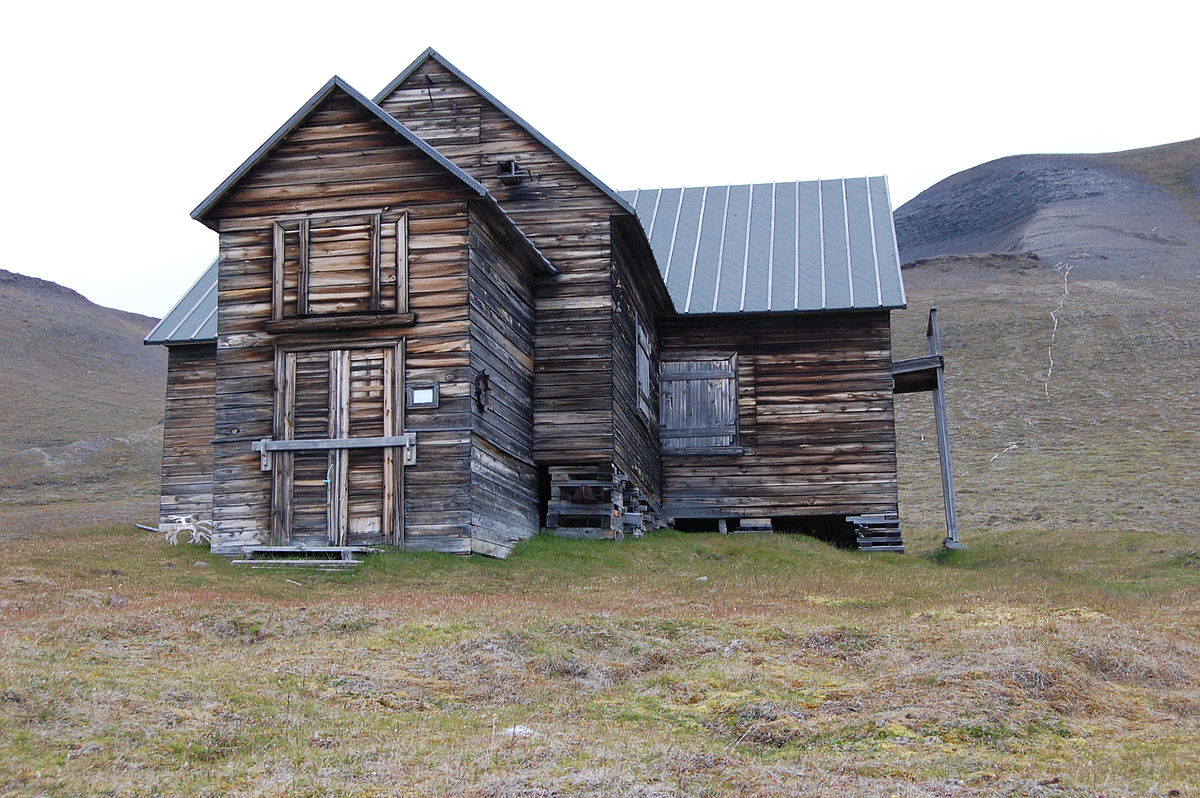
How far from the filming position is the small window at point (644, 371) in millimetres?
26078

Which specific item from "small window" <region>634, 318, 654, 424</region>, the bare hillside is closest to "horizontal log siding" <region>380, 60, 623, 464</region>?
"small window" <region>634, 318, 654, 424</region>

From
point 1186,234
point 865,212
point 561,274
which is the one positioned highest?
point 1186,234

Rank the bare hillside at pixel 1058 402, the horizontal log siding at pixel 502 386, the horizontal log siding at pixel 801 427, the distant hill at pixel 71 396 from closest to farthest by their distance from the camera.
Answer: the horizontal log siding at pixel 502 386
the horizontal log siding at pixel 801 427
the bare hillside at pixel 1058 402
the distant hill at pixel 71 396

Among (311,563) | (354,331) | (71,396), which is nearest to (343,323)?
(354,331)

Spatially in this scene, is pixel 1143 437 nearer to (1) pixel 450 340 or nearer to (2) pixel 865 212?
Result: (2) pixel 865 212

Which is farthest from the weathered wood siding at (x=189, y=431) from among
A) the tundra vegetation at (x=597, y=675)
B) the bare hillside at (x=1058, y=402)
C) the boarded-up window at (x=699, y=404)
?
the bare hillside at (x=1058, y=402)

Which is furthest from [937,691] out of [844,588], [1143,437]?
[1143,437]

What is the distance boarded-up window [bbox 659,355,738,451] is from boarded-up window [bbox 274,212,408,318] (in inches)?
379

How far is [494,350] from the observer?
69.9ft

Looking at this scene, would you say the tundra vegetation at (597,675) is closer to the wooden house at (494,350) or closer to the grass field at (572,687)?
the grass field at (572,687)

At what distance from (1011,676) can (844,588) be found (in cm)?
796

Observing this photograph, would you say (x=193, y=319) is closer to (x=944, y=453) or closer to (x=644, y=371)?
(x=644, y=371)

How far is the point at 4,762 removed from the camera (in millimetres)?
7562

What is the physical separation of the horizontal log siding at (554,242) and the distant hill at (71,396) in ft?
112
